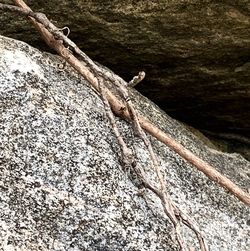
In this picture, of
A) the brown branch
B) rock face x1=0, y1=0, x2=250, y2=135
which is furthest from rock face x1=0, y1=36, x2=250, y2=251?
rock face x1=0, y1=0, x2=250, y2=135

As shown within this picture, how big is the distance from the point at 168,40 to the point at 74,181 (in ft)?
1.86

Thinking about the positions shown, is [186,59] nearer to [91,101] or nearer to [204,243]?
[91,101]

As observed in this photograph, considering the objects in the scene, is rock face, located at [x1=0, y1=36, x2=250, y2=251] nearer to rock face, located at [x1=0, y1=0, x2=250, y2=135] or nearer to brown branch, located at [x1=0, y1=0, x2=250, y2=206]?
brown branch, located at [x1=0, y1=0, x2=250, y2=206]

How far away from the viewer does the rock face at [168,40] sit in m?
1.49

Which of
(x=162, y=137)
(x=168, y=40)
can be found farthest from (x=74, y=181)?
(x=168, y=40)

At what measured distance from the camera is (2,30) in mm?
1563

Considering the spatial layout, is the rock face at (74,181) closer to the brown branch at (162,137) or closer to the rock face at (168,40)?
the brown branch at (162,137)

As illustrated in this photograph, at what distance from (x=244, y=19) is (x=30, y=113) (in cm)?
58

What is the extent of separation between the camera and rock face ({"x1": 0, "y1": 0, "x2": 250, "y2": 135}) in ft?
4.88

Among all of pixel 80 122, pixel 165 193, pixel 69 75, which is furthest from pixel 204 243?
pixel 69 75

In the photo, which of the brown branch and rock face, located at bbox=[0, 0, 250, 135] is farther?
rock face, located at bbox=[0, 0, 250, 135]

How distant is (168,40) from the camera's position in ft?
5.19

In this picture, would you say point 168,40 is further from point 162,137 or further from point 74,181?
point 74,181

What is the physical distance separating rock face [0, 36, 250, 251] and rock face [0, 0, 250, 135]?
187mm
